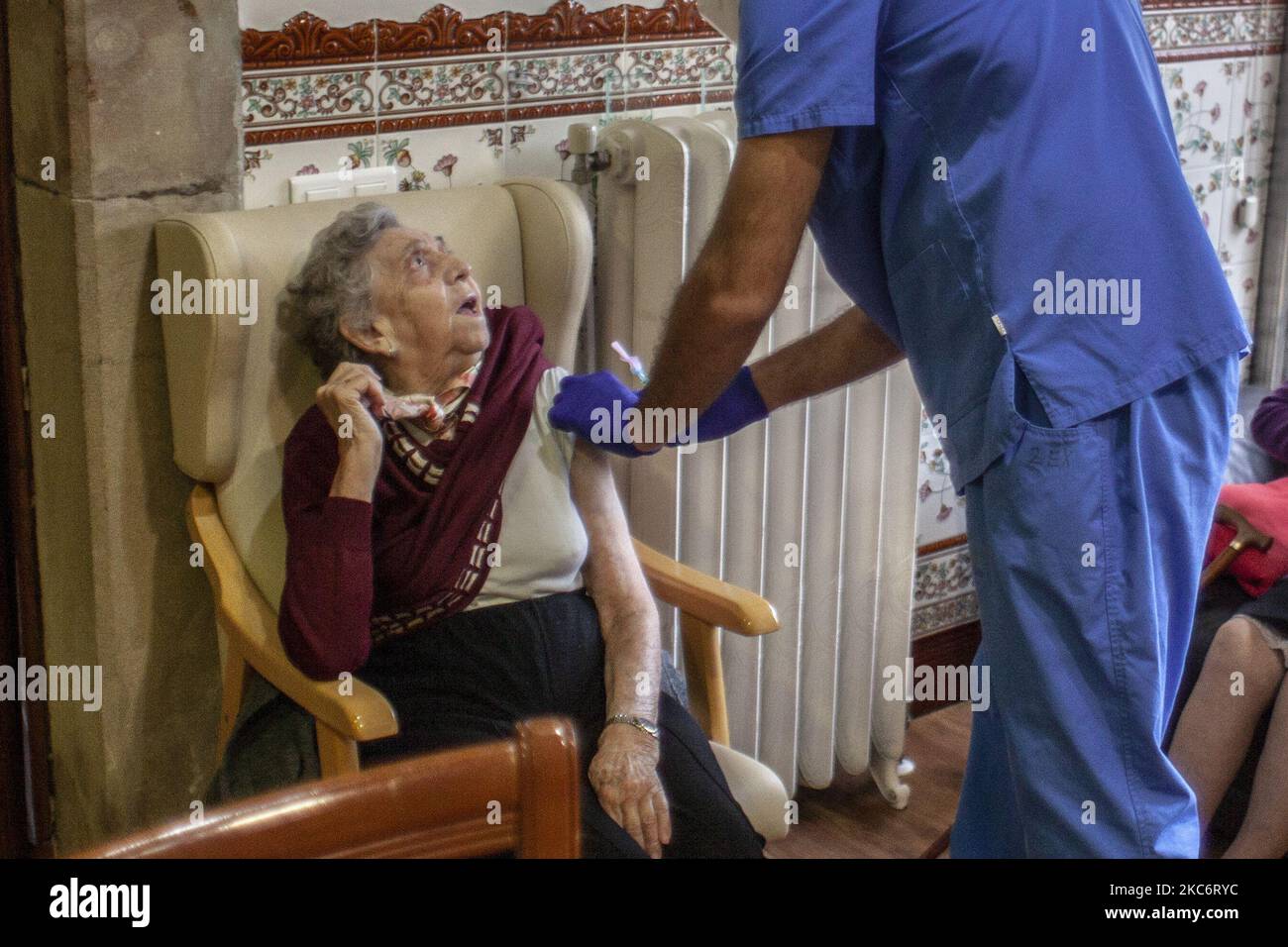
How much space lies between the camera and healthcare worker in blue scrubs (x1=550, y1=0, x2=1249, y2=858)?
53.3 inches

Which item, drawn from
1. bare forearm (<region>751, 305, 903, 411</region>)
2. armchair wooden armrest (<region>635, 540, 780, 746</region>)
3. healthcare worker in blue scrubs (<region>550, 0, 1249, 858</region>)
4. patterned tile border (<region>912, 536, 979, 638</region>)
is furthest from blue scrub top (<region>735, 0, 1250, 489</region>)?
patterned tile border (<region>912, 536, 979, 638</region>)

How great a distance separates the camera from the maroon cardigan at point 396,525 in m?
1.73

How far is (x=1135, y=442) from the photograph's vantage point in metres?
1.40

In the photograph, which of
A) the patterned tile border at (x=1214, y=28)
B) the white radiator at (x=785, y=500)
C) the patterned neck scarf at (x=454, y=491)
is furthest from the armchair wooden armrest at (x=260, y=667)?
the patterned tile border at (x=1214, y=28)

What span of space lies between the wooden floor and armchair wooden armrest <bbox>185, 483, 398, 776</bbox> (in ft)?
3.19

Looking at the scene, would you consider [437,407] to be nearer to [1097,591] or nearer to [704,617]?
[704,617]

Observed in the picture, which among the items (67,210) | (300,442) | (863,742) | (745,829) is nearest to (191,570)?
(300,442)

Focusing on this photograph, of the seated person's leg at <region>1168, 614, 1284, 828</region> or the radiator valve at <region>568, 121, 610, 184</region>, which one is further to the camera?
the seated person's leg at <region>1168, 614, 1284, 828</region>

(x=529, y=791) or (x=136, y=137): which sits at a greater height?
(x=136, y=137)

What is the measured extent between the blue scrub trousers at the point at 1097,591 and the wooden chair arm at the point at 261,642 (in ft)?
2.10

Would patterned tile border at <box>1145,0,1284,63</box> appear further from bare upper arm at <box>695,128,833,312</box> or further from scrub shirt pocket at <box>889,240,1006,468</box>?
bare upper arm at <box>695,128,833,312</box>

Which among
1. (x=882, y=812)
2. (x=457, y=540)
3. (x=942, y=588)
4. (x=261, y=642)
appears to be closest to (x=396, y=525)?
(x=457, y=540)
